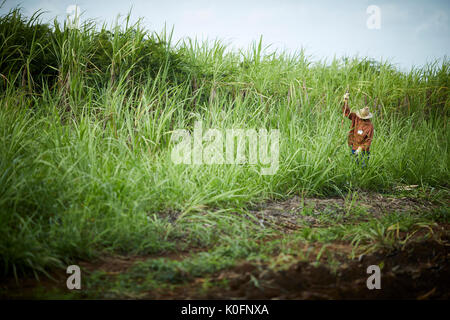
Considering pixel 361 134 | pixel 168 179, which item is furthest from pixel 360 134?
pixel 168 179

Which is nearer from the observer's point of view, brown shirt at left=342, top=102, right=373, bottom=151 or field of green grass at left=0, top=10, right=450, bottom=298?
field of green grass at left=0, top=10, right=450, bottom=298

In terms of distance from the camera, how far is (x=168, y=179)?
280 centimetres

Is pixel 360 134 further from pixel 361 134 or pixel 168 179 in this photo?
pixel 168 179

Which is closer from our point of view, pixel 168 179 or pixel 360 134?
pixel 168 179

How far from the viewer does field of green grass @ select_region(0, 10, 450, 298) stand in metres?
2.10

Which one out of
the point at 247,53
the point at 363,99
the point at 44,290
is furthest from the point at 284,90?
the point at 44,290

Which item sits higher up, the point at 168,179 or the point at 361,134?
the point at 361,134

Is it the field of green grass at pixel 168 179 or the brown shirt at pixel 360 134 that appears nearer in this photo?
the field of green grass at pixel 168 179

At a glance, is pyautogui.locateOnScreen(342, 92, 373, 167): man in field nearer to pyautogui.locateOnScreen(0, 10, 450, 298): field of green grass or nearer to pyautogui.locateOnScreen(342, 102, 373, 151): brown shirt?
pyautogui.locateOnScreen(342, 102, 373, 151): brown shirt

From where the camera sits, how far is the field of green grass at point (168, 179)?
2096 millimetres

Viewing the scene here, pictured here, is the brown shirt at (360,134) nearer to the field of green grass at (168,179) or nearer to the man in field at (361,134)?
the man in field at (361,134)

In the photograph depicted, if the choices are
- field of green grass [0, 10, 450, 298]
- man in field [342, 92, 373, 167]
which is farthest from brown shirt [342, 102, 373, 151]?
field of green grass [0, 10, 450, 298]

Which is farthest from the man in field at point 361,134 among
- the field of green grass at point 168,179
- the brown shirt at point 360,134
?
the field of green grass at point 168,179
